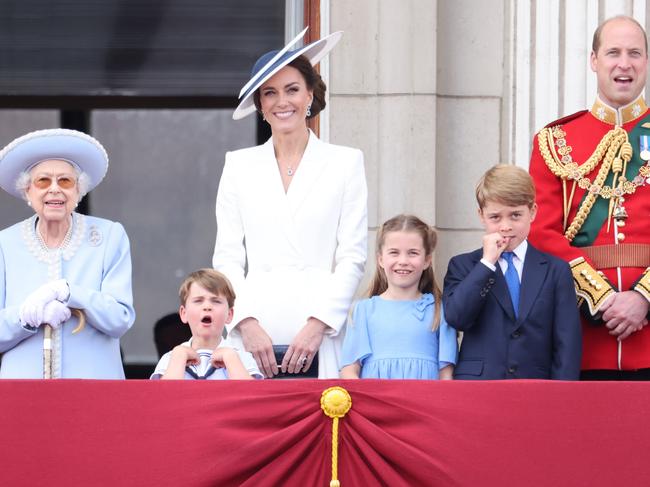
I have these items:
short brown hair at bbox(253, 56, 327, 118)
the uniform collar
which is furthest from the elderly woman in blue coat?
the uniform collar

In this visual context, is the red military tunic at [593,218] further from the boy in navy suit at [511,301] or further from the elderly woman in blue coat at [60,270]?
the elderly woman in blue coat at [60,270]

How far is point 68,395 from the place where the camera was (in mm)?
4898

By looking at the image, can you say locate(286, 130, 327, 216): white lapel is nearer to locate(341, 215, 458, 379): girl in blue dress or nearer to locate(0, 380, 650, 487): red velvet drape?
locate(341, 215, 458, 379): girl in blue dress

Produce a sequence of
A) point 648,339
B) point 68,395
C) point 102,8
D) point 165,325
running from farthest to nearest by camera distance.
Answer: point 165,325, point 102,8, point 648,339, point 68,395

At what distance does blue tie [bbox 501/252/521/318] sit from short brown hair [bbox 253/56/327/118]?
3.03 ft

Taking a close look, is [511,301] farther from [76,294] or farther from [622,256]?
[76,294]

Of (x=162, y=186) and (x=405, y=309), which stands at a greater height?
(x=162, y=186)

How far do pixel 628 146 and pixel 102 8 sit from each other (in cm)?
327

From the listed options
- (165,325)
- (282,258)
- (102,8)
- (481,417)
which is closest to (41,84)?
(102,8)

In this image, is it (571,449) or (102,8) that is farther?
(102,8)

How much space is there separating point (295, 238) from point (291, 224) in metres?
0.05

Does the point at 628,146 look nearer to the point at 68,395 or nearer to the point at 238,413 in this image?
the point at 238,413

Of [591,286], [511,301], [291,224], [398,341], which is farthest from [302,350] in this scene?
[591,286]

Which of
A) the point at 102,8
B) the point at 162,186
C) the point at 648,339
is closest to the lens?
the point at 648,339
